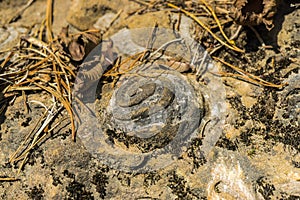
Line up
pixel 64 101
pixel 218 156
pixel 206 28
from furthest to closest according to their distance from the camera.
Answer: pixel 206 28 → pixel 64 101 → pixel 218 156

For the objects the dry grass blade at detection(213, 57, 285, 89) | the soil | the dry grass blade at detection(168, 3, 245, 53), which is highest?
the dry grass blade at detection(168, 3, 245, 53)

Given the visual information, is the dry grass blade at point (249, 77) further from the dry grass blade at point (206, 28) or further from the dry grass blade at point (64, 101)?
the dry grass blade at point (64, 101)

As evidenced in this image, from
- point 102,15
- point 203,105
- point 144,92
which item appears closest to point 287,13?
point 203,105

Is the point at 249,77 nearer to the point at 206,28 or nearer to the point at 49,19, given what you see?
the point at 206,28

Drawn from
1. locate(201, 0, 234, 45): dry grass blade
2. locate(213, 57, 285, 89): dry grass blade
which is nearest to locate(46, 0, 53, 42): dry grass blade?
locate(201, 0, 234, 45): dry grass blade

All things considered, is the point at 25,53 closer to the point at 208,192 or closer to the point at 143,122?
the point at 143,122

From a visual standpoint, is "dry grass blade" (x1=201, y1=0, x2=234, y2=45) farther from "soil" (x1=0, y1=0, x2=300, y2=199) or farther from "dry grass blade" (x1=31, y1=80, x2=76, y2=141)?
"dry grass blade" (x1=31, y1=80, x2=76, y2=141)

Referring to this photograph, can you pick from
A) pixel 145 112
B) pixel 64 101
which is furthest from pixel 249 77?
pixel 64 101

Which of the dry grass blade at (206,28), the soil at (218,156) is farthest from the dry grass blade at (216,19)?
the soil at (218,156)
